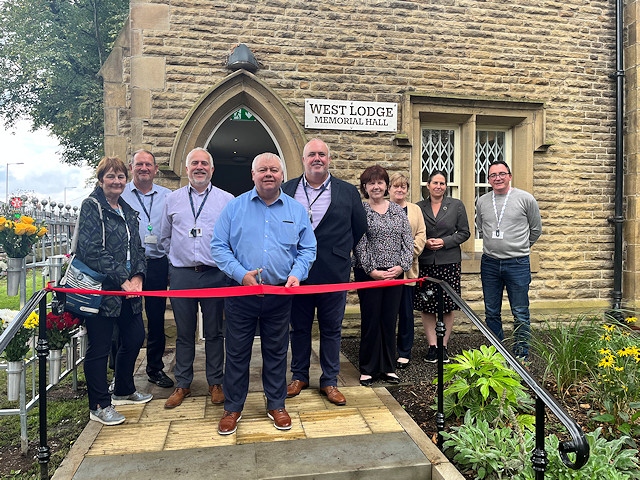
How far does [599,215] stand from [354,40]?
14.0ft

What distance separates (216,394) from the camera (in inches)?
140

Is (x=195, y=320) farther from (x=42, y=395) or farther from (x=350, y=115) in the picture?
(x=350, y=115)

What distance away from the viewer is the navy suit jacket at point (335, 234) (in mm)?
3518

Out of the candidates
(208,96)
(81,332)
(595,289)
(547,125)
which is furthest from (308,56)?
(595,289)

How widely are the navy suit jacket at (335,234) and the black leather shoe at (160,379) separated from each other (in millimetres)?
1543

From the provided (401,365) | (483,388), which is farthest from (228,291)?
(401,365)

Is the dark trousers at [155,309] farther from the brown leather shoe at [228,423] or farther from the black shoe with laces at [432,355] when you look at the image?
the black shoe with laces at [432,355]

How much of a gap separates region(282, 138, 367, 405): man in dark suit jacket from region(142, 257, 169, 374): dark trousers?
118cm

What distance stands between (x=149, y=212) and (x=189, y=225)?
1.94 feet

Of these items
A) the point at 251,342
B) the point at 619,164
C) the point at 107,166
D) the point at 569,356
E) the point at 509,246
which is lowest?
the point at 569,356

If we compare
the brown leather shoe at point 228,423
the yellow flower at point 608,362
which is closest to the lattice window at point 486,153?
the yellow flower at point 608,362

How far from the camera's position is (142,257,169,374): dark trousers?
388 centimetres

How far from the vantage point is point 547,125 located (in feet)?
21.5

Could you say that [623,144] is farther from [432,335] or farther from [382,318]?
[382,318]
